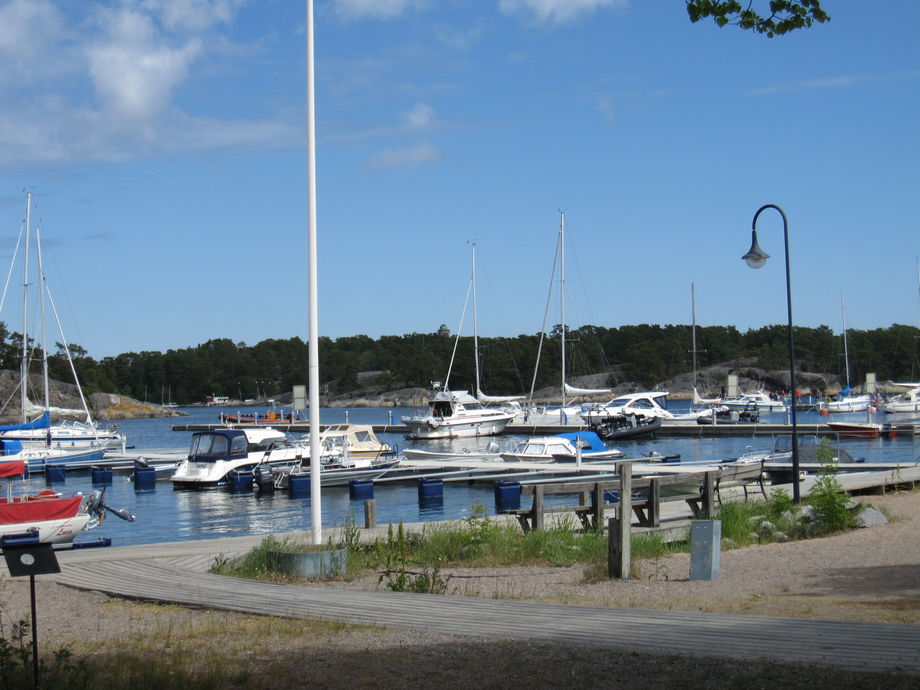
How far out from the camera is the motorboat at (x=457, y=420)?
2911 inches

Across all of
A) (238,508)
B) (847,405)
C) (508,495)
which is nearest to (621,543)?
(508,495)

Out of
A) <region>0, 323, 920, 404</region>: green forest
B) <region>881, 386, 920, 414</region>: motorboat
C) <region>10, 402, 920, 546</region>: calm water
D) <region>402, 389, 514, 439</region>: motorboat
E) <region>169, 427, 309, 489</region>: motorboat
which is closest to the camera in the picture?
<region>10, 402, 920, 546</region>: calm water

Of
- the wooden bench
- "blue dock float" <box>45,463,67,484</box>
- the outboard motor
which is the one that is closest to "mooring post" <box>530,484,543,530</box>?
the wooden bench

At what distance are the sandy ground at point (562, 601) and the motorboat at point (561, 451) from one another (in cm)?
2726

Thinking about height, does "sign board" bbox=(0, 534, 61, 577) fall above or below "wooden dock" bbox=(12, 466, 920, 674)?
above

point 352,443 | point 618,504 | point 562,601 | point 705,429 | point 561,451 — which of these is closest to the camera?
point 562,601

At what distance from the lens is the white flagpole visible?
16078mm

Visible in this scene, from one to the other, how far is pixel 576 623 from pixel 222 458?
3462 centimetres

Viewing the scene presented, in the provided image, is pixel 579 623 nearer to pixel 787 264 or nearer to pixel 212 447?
pixel 787 264

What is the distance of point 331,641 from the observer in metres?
9.08

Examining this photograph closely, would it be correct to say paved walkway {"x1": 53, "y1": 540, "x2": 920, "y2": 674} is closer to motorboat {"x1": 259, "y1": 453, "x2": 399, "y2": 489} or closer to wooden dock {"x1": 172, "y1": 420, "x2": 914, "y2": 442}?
motorboat {"x1": 259, "y1": 453, "x2": 399, "y2": 489}

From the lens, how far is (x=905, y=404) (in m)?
87.9

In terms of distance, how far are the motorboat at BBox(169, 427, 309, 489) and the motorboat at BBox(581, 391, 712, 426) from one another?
114ft

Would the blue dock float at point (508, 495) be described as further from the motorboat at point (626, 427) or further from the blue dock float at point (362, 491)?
the motorboat at point (626, 427)
